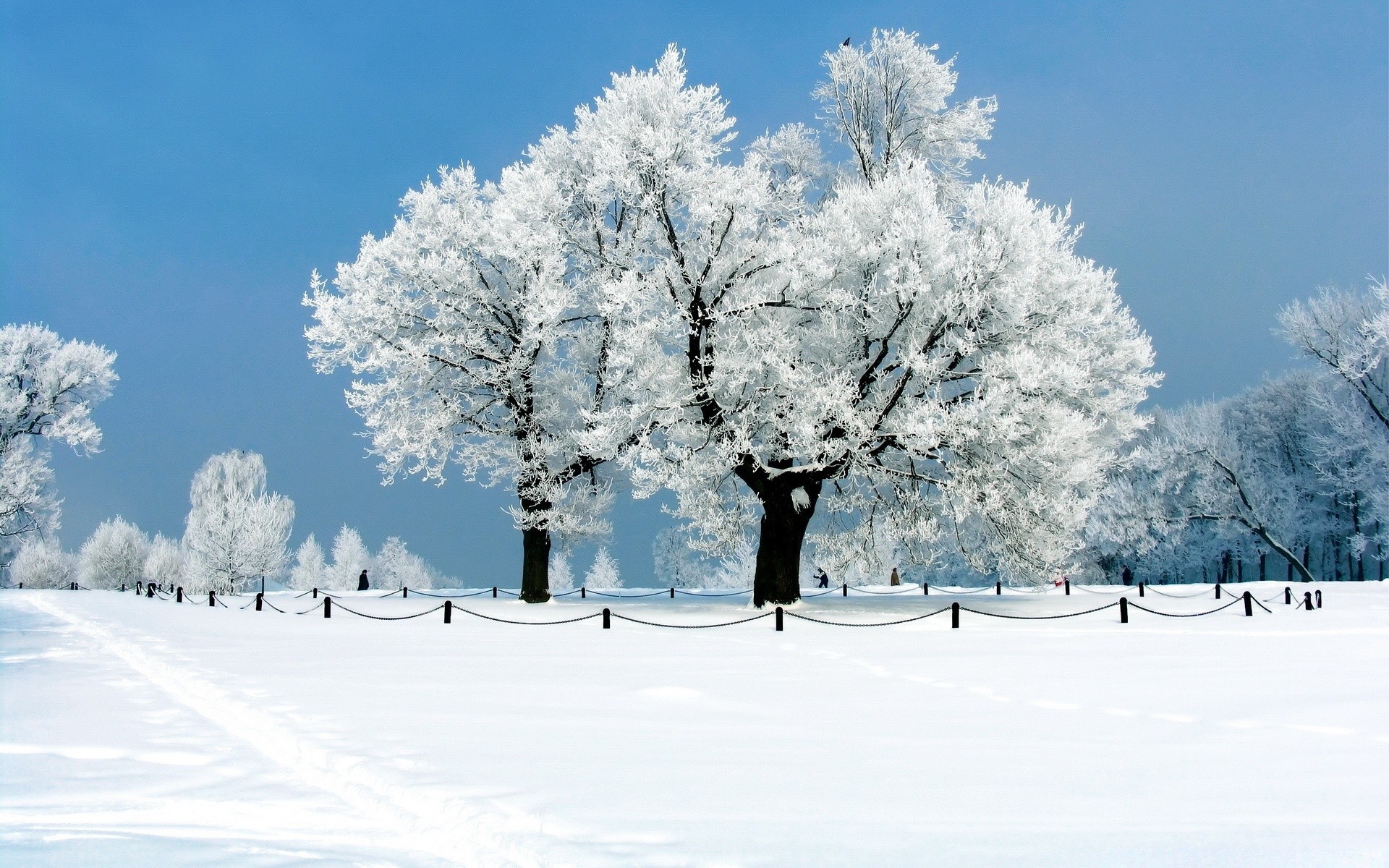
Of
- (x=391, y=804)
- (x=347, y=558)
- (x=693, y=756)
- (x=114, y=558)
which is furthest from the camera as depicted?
(x=347, y=558)

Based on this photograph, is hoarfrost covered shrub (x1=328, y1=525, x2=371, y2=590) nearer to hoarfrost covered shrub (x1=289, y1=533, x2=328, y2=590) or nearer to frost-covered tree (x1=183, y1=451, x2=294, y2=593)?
hoarfrost covered shrub (x1=289, y1=533, x2=328, y2=590)

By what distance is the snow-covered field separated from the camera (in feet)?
17.8

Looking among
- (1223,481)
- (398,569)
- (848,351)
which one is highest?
(848,351)

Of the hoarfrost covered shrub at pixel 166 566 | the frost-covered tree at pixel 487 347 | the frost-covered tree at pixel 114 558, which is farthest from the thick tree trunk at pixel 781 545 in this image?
the frost-covered tree at pixel 114 558

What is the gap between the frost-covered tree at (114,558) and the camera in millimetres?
61688

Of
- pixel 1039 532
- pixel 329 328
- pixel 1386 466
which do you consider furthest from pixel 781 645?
pixel 1386 466

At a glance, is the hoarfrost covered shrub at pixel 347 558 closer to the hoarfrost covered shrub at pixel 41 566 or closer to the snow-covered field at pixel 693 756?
the hoarfrost covered shrub at pixel 41 566

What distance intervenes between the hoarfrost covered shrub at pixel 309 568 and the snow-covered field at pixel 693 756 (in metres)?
62.2

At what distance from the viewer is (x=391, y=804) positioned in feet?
20.5

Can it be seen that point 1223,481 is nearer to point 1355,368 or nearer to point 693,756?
point 1355,368

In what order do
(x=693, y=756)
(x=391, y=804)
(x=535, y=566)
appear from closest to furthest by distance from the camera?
(x=391, y=804) < (x=693, y=756) < (x=535, y=566)

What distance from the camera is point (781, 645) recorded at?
16.6 metres

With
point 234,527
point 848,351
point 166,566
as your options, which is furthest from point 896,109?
point 166,566

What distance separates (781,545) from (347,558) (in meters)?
60.2
